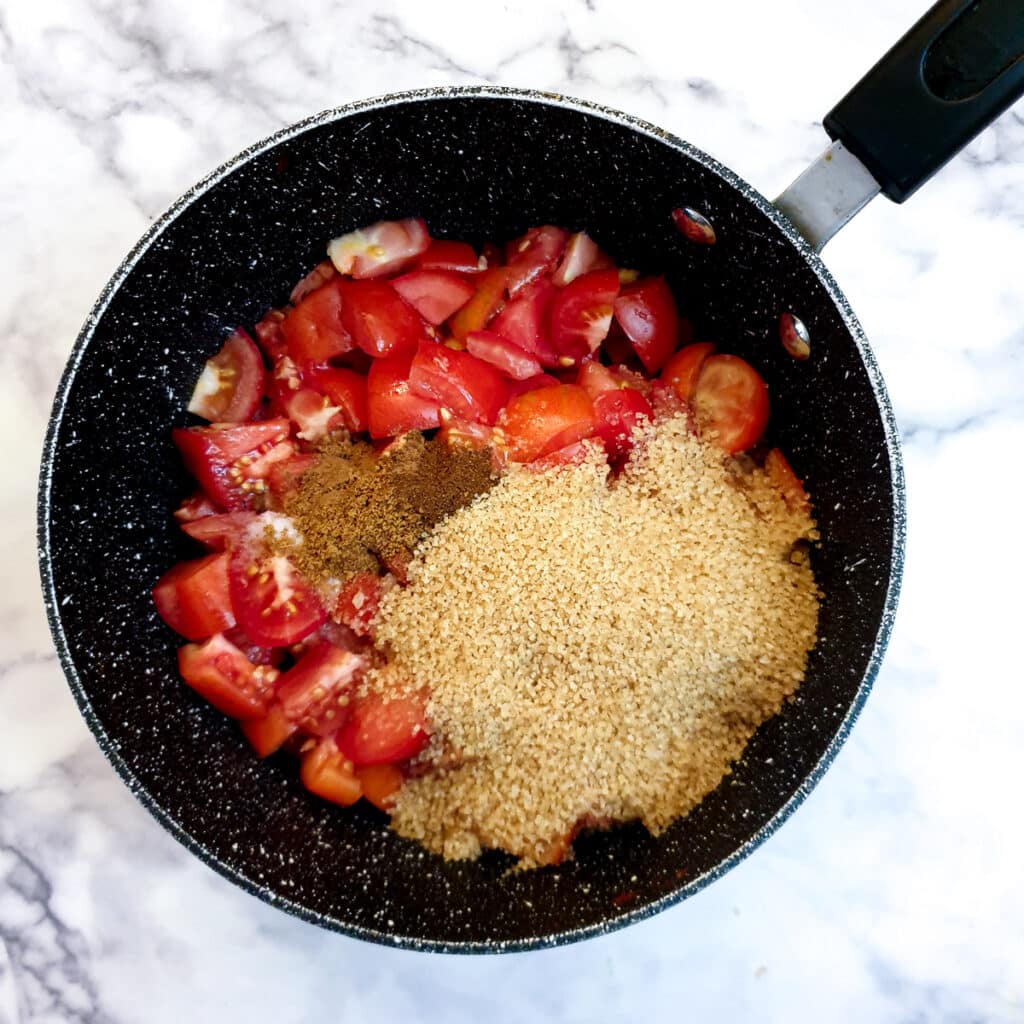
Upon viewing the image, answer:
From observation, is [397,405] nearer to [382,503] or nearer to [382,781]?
[382,503]

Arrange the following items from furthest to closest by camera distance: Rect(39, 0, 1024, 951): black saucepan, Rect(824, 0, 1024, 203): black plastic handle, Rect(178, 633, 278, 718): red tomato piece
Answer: Rect(178, 633, 278, 718): red tomato piece
Rect(39, 0, 1024, 951): black saucepan
Rect(824, 0, 1024, 203): black plastic handle

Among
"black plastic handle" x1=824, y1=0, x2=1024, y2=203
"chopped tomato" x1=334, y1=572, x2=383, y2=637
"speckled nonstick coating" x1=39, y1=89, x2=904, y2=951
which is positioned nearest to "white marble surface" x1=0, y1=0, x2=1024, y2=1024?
"speckled nonstick coating" x1=39, y1=89, x2=904, y2=951

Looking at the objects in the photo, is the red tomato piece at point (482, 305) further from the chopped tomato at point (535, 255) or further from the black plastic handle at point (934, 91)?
the black plastic handle at point (934, 91)

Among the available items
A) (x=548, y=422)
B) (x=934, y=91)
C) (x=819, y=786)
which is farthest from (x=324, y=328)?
(x=819, y=786)

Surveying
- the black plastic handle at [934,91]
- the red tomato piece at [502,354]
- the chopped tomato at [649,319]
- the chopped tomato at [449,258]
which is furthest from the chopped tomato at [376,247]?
the black plastic handle at [934,91]

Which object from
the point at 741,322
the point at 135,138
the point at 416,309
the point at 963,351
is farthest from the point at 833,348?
the point at 135,138

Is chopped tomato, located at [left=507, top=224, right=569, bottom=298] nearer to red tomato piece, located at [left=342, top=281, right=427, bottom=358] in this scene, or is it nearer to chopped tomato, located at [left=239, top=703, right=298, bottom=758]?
red tomato piece, located at [left=342, top=281, right=427, bottom=358]

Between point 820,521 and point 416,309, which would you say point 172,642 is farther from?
point 820,521

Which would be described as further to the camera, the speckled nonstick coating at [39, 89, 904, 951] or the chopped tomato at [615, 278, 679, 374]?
the chopped tomato at [615, 278, 679, 374]
